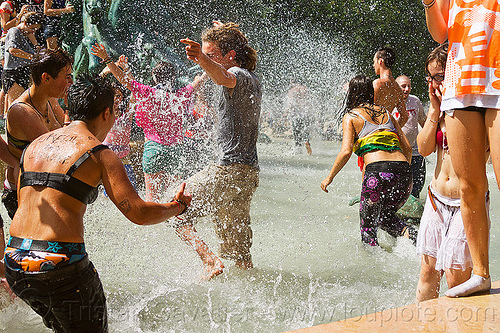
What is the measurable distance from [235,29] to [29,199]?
2378mm

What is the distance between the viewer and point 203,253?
13.5 ft

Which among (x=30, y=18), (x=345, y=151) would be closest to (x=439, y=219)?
(x=345, y=151)

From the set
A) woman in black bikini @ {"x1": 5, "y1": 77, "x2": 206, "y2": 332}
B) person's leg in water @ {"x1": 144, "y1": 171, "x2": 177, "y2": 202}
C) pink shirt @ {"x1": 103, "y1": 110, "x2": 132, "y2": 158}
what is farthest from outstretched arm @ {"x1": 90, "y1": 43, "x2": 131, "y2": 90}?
woman in black bikini @ {"x1": 5, "y1": 77, "x2": 206, "y2": 332}

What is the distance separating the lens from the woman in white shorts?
9.14 ft

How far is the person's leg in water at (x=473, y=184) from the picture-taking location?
257 cm

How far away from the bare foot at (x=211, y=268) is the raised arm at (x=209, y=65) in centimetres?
142

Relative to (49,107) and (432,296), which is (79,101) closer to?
(49,107)

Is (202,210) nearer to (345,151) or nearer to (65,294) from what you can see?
(345,151)

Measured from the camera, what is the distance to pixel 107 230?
18.8 ft

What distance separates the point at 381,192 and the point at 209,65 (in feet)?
6.72

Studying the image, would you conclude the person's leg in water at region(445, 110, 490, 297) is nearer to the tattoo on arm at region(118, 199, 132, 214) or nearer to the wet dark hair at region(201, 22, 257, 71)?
the tattoo on arm at region(118, 199, 132, 214)

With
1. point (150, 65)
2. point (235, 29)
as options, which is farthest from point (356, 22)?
point (235, 29)

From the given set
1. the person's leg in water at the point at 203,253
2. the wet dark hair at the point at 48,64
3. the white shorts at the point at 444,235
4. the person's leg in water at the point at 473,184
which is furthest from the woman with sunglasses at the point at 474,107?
the wet dark hair at the point at 48,64

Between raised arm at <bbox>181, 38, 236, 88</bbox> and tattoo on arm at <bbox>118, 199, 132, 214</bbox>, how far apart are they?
4.77 feet
